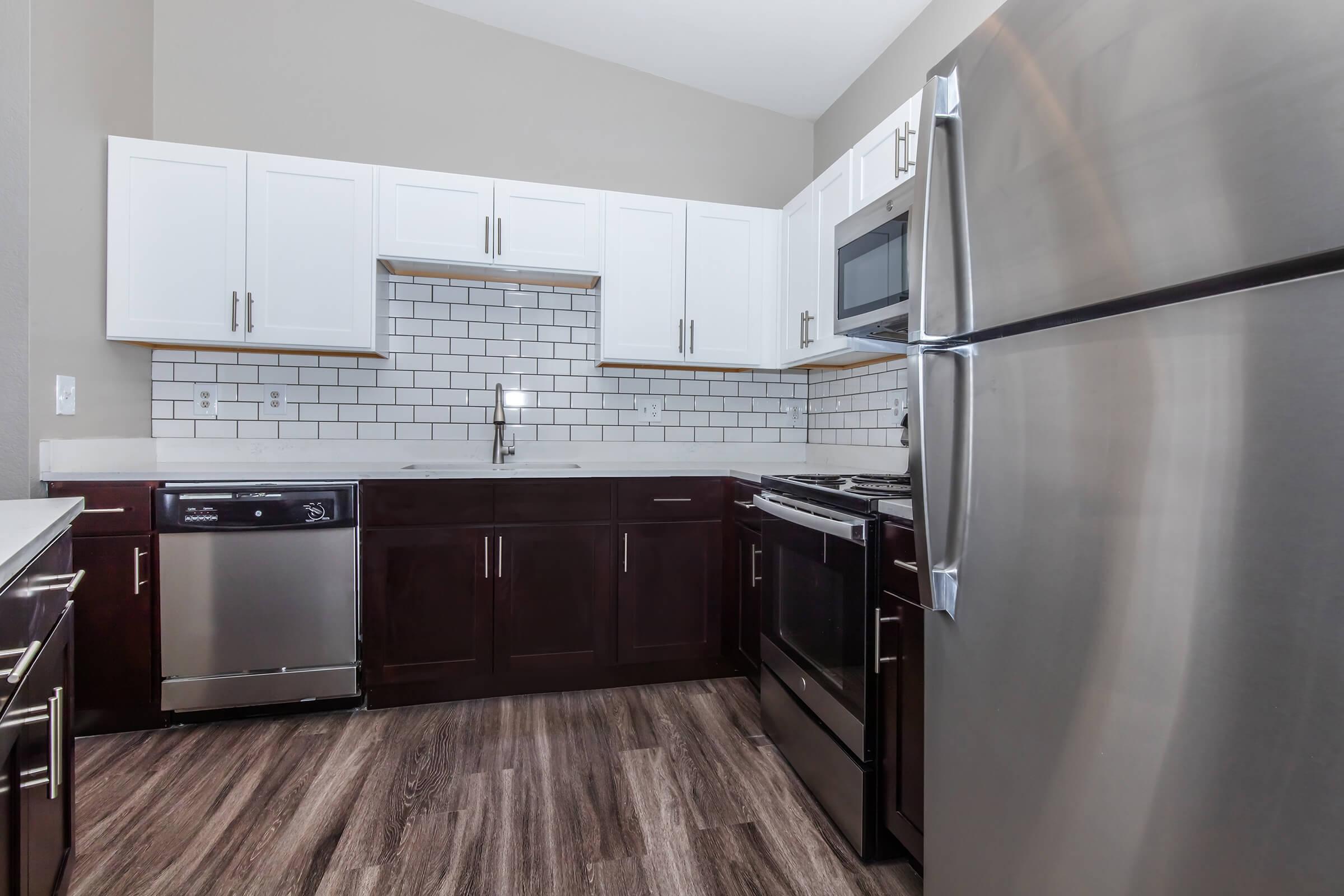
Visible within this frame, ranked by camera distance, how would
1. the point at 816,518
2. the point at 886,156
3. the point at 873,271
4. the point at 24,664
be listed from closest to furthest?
the point at 24,664, the point at 816,518, the point at 873,271, the point at 886,156

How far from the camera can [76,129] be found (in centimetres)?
210

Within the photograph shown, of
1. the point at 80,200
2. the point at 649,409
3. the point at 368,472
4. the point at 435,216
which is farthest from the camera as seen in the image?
the point at 649,409

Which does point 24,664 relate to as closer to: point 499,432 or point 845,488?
point 845,488

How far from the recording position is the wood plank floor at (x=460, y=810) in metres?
1.46

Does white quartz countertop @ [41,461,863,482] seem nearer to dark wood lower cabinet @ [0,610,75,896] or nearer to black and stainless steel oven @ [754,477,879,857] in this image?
black and stainless steel oven @ [754,477,879,857]

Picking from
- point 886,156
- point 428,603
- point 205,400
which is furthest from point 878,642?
point 205,400

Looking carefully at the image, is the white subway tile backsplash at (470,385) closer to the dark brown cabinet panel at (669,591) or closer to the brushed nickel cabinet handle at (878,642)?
the dark brown cabinet panel at (669,591)

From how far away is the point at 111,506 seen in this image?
2.06m

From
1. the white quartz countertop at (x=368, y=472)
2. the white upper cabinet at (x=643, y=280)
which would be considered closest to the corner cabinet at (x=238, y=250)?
the white quartz countertop at (x=368, y=472)

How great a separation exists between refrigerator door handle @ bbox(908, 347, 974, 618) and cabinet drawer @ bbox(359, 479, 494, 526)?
70.3 inches

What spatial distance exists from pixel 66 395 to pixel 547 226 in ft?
5.99

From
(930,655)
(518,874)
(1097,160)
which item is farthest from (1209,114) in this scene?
(518,874)

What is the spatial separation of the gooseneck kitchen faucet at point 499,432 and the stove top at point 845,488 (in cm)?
130

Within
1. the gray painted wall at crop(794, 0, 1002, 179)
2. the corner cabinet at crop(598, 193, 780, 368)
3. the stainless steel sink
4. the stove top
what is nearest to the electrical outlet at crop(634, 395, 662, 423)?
the corner cabinet at crop(598, 193, 780, 368)
